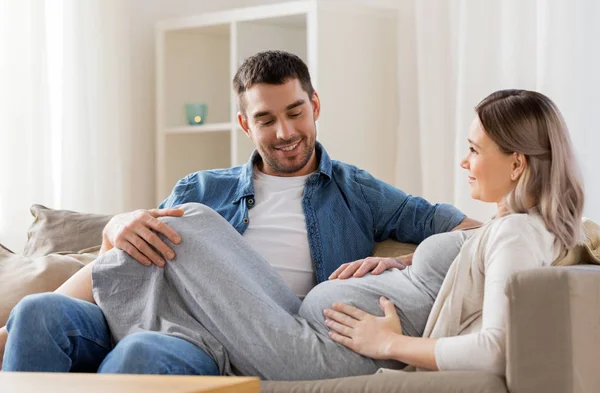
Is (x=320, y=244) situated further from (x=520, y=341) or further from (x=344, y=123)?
(x=344, y=123)

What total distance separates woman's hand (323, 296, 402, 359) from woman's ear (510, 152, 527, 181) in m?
0.35

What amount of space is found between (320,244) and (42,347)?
80 cm

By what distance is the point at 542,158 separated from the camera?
6.16ft

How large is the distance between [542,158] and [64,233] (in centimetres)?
144

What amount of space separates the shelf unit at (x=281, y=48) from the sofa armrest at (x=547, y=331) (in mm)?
1928

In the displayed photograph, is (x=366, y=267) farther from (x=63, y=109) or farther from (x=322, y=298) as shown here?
(x=63, y=109)

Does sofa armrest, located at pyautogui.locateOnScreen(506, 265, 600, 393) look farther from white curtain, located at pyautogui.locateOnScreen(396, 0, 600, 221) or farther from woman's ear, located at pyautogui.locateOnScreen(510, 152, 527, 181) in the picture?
white curtain, located at pyautogui.locateOnScreen(396, 0, 600, 221)

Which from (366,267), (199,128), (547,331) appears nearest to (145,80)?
(199,128)

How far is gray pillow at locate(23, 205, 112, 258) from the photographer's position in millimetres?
2717

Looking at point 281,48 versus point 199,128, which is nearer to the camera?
point 281,48

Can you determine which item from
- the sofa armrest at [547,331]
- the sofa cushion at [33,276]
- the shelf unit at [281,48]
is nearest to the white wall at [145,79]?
the shelf unit at [281,48]

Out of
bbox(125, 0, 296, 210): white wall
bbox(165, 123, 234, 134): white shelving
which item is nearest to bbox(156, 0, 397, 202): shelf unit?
bbox(165, 123, 234, 134): white shelving

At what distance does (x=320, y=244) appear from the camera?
237cm

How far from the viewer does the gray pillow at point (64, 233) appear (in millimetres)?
2717
